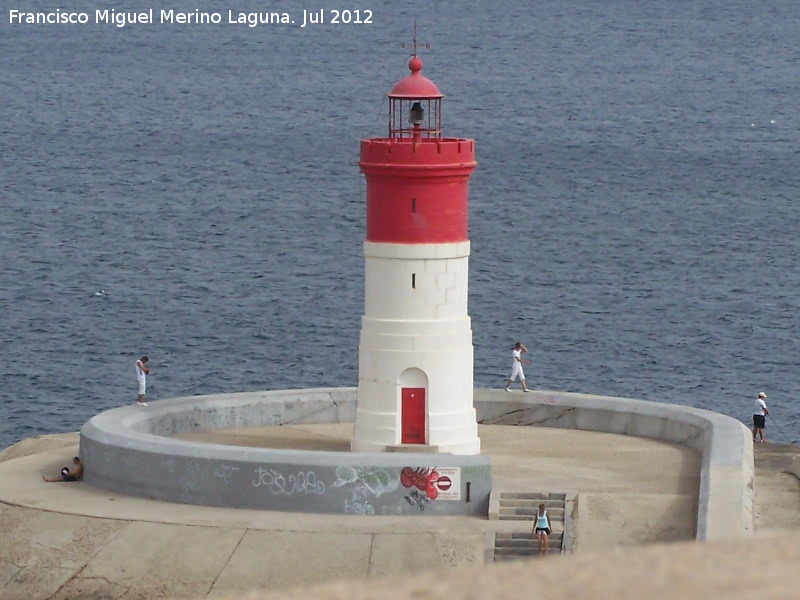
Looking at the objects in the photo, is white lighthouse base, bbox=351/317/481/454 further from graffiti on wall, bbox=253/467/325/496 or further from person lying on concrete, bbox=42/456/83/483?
person lying on concrete, bbox=42/456/83/483

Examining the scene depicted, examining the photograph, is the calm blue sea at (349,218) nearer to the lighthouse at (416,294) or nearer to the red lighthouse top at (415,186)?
the lighthouse at (416,294)

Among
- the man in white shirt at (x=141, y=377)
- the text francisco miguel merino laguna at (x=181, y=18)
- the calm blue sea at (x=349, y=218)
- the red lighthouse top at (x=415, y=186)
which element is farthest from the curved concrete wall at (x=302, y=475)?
the text francisco miguel merino laguna at (x=181, y=18)

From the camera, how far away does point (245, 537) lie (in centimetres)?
2794

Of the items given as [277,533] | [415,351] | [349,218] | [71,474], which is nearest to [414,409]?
[415,351]

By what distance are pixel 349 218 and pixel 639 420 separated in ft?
158

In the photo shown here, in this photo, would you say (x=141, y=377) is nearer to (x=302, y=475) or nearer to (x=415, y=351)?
(x=415, y=351)

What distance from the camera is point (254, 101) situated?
128 m

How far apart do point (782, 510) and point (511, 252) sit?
45.6 m

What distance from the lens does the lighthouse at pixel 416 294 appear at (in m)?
31.5

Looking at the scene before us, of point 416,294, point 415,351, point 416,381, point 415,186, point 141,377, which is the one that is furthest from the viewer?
point 141,377

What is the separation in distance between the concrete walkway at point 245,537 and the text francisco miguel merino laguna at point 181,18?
157028 mm

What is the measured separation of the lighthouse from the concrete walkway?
1.69 metres

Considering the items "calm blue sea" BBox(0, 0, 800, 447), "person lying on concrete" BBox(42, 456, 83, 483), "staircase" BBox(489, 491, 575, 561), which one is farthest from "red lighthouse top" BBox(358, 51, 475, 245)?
"calm blue sea" BBox(0, 0, 800, 447)

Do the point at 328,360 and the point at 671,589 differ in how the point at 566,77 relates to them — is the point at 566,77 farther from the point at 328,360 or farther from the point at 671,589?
the point at 671,589
